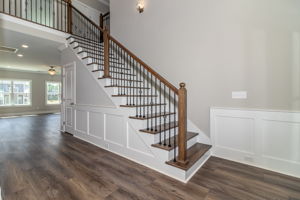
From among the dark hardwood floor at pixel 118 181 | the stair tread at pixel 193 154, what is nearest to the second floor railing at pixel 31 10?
the dark hardwood floor at pixel 118 181

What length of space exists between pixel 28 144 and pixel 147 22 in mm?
4172

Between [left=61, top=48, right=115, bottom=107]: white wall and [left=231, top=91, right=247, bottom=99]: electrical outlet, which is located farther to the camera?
[left=61, top=48, right=115, bottom=107]: white wall

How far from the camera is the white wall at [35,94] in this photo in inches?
311

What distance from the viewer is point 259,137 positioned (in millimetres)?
2355

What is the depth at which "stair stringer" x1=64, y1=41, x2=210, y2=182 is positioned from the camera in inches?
84.9

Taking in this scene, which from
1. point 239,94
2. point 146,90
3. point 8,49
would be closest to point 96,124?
point 146,90

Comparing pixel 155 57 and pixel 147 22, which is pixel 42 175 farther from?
pixel 147 22

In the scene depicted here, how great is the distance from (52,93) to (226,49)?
10.7 m

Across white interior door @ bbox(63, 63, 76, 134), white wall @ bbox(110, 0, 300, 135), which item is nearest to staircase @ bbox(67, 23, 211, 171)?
white wall @ bbox(110, 0, 300, 135)

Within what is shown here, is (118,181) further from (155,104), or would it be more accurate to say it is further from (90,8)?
(90,8)

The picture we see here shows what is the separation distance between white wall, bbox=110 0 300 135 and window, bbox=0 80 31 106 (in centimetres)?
870

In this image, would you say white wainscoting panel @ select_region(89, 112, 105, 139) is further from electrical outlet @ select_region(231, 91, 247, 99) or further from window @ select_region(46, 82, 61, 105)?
window @ select_region(46, 82, 61, 105)

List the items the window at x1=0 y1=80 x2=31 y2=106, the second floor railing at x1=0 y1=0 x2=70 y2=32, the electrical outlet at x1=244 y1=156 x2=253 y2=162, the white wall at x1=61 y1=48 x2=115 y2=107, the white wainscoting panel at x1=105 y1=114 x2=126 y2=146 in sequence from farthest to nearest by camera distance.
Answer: the window at x1=0 y1=80 x2=31 y2=106 → the second floor railing at x1=0 y1=0 x2=70 y2=32 → the white wall at x1=61 y1=48 x2=115 y2=107 → the white wainscoting panel at x1=105 y1=114 x2=126 y2=146 → the electrical outlet at x1=244 y1=156 x2=253 y2=162

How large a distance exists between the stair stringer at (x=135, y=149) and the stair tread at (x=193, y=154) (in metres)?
0.06
